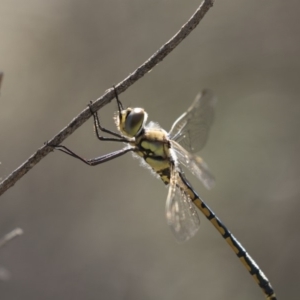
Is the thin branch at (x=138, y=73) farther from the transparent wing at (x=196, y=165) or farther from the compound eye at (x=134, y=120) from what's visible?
the transparent wing at (x=196, y=165)

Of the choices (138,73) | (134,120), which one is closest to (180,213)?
(134,120)

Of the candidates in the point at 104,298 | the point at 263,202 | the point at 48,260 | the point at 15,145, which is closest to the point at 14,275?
the point at 48,260

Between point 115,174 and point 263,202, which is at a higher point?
point 115,174

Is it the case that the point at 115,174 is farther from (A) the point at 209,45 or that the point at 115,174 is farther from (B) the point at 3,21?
(B) the point at 3,21

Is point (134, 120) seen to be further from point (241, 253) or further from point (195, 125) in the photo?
point (241, 253)

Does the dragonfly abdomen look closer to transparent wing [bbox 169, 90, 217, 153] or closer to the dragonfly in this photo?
the dragonfly

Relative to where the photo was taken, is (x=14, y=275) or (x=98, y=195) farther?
(x=98, y=195)

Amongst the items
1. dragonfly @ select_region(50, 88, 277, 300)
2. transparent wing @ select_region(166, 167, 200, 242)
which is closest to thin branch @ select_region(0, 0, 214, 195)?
dragonfly @ select_region(50, 88, 277, 300)
